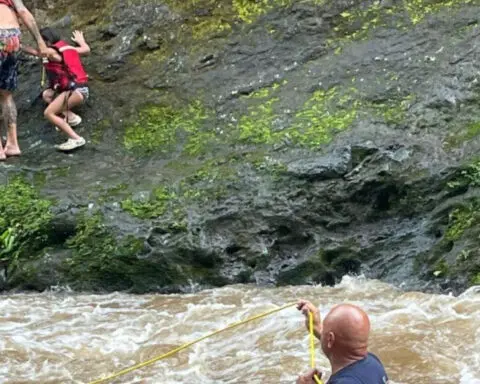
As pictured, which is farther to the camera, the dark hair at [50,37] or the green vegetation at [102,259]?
the dark hair at [50,37]

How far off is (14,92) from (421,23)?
4792 mm

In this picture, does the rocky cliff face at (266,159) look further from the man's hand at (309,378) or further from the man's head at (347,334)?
the man's head at (347,334)

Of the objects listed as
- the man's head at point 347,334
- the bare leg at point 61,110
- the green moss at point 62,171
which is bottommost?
the green moss at point 62,171

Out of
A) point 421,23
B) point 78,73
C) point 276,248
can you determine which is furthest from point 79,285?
point 421,23

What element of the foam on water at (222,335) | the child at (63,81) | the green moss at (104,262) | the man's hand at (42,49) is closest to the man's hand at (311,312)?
the foam on water at (222,335)

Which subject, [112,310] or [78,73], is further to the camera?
[78,73]

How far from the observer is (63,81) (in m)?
8.92

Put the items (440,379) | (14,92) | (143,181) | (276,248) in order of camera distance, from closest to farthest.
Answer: (440,379) < (276,248) < (143,181) < (14,92)

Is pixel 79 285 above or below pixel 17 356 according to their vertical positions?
below

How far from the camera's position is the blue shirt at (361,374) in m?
3.20

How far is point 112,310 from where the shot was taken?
6695 mm

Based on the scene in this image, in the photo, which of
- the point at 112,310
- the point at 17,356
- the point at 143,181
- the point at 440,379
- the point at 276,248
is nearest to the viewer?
the point at 440,379

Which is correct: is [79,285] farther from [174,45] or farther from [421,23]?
[421,23]

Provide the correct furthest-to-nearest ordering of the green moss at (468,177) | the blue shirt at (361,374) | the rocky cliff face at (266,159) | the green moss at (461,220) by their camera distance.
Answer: the rocky cliff face at (266,159) → the green moss at (468,177) → the green moss at (461,220) → the blue shirt at (361,374)
